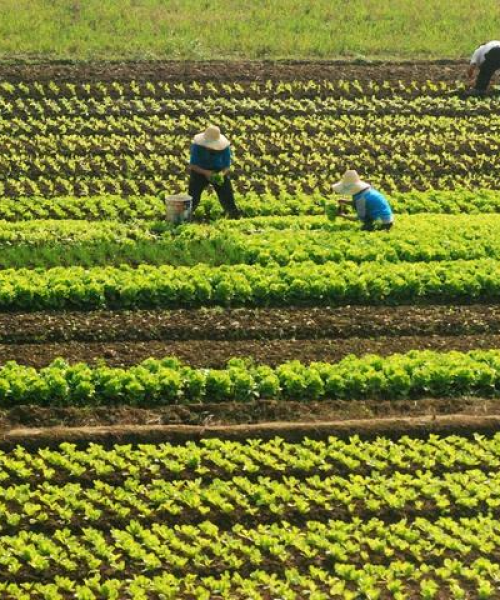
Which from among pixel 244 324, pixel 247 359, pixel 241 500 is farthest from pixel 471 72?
pixel 241 500

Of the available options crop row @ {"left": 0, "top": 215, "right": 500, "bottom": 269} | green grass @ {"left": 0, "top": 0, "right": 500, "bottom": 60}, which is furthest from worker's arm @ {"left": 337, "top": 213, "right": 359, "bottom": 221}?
green grass @ {"left": 0, "top": 0, "right": 500, "bottom": 60}

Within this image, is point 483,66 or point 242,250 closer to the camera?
point 242,250

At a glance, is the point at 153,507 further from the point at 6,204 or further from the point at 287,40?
the point at 287,40

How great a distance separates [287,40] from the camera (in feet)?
91.8

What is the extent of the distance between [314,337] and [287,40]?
14.5 m

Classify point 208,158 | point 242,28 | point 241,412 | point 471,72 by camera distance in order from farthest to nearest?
point 242,28, point 471,72, point 208,158, point 241,412

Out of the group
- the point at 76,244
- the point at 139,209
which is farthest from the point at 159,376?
the point at 139,209

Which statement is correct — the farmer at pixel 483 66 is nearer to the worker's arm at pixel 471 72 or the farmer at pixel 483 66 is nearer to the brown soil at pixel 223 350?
the worker's arm at pixel 471 72

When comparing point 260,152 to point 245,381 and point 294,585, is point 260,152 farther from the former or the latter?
point 294,585

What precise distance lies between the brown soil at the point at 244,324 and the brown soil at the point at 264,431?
7.27 ft

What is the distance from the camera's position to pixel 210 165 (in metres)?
18.0

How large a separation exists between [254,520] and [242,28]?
62.9 ft

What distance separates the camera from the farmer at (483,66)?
78.8 feet

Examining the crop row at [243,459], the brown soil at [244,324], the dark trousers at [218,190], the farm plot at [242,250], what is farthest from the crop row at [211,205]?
the crop row at [243,459]
